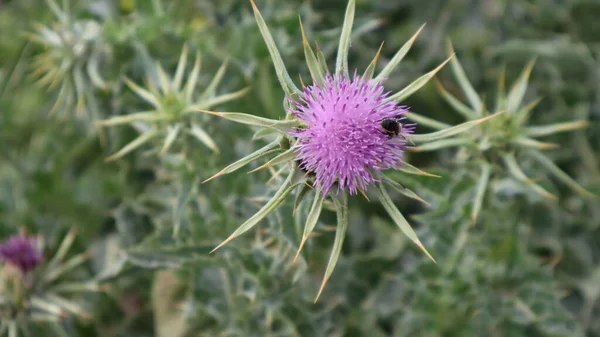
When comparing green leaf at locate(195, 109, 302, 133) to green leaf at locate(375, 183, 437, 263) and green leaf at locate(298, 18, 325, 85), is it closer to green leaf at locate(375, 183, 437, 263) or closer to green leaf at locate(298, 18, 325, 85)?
green leaf at locate(298, 18, 325, 85)

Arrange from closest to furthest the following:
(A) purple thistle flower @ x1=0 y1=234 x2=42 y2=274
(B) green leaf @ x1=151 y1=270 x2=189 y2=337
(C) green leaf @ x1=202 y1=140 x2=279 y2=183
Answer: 1. (C) green leaf @ x1=202 y1=140 x2=279 y2=183
2. (A) purple thistle flower @ x1=0 y1=234 x2=42 y2=274
3. (B) green leaf @ x1=151 y1=270 x2=189 y2=337

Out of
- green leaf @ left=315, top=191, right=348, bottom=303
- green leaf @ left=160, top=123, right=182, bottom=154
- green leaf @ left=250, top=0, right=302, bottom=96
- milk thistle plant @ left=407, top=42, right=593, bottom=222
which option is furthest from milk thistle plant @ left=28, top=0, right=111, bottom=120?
milk thistle plant @ left=407, top=42, right=593, bottom=222

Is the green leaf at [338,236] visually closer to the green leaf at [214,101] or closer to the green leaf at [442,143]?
the green leaf at [442,143]

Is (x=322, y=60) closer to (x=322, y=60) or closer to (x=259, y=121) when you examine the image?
(x=322, y=60)

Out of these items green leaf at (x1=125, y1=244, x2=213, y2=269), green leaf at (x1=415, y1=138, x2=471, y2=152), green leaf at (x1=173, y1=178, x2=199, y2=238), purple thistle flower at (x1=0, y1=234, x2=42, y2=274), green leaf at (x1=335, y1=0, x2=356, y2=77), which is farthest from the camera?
purple thistle flower at (x1=0, y1=234, x2=42, y2=274)

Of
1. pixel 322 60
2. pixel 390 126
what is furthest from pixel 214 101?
pixel 390 126

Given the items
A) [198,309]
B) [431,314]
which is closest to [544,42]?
[431,314]

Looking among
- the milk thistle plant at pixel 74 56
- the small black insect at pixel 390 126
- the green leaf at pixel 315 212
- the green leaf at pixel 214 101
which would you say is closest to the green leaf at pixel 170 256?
the green leaf at pixel 214 101
